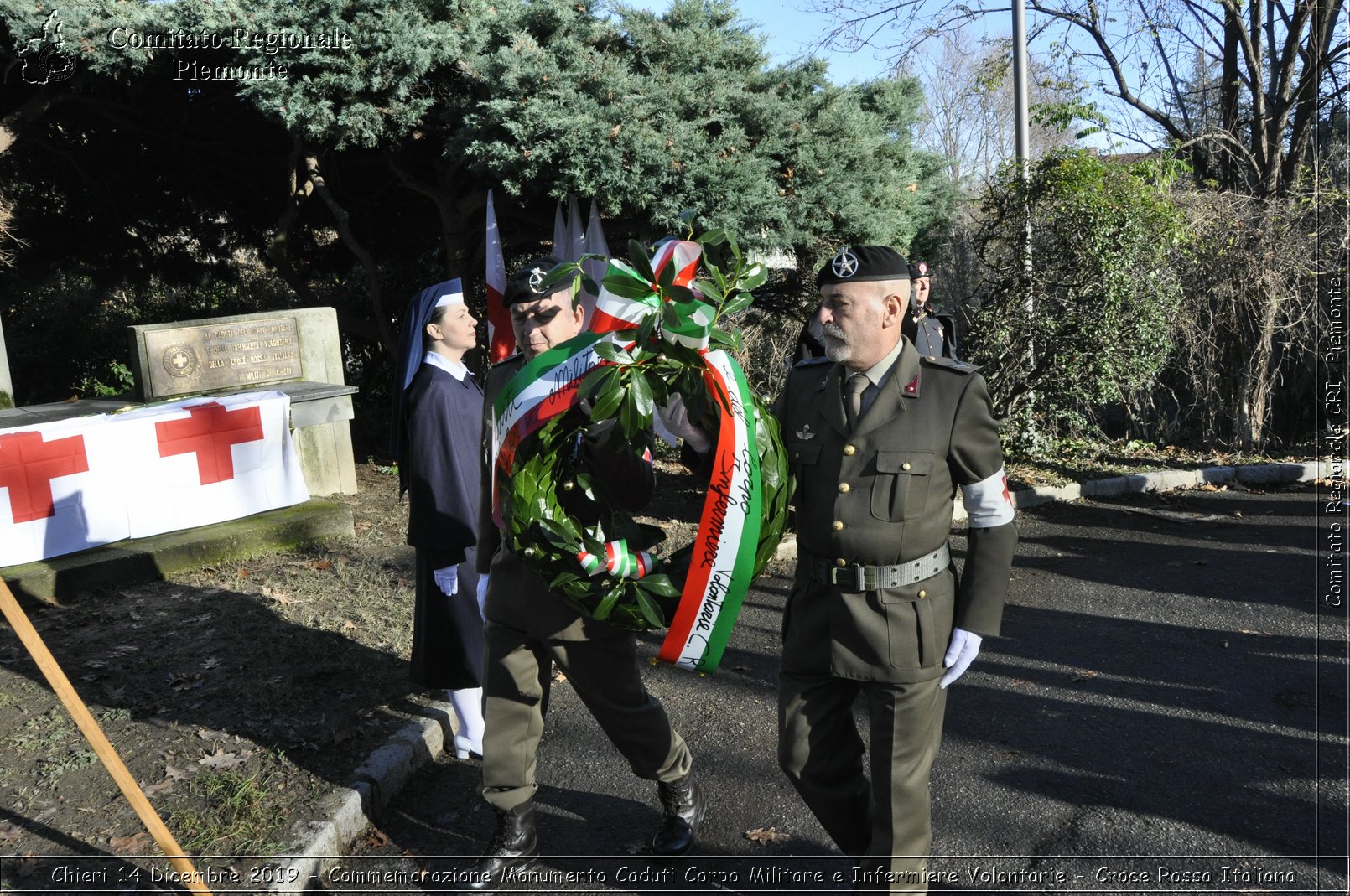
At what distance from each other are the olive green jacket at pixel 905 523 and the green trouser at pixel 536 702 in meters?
0.76

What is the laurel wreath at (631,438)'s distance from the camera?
9.09ft

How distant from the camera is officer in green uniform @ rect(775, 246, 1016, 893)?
2979 millimetres

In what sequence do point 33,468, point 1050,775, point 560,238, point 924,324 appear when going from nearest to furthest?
point 1050,775 → point 33,468 → point 924,324 → point 560,238

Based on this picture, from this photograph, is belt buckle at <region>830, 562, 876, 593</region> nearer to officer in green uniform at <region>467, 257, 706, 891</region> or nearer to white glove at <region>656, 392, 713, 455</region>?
white glove at <region>656, 392, 713, 455</region>

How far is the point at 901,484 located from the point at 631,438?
0.83m

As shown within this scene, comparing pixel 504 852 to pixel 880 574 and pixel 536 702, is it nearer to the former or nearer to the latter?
pixel 536 702

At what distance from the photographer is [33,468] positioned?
645 cm

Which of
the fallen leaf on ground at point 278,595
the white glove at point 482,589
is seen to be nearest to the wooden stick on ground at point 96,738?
the white glove at point 482,589

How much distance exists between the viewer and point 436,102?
27.4 ft

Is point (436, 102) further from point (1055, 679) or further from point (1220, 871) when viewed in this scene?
point (1220, 871)

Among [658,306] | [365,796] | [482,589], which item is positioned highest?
[658,306]

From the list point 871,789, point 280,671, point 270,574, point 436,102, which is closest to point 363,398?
point 436,102

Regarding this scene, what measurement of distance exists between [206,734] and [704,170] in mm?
5340

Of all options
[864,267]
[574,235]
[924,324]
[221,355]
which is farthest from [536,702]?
[221,355]
